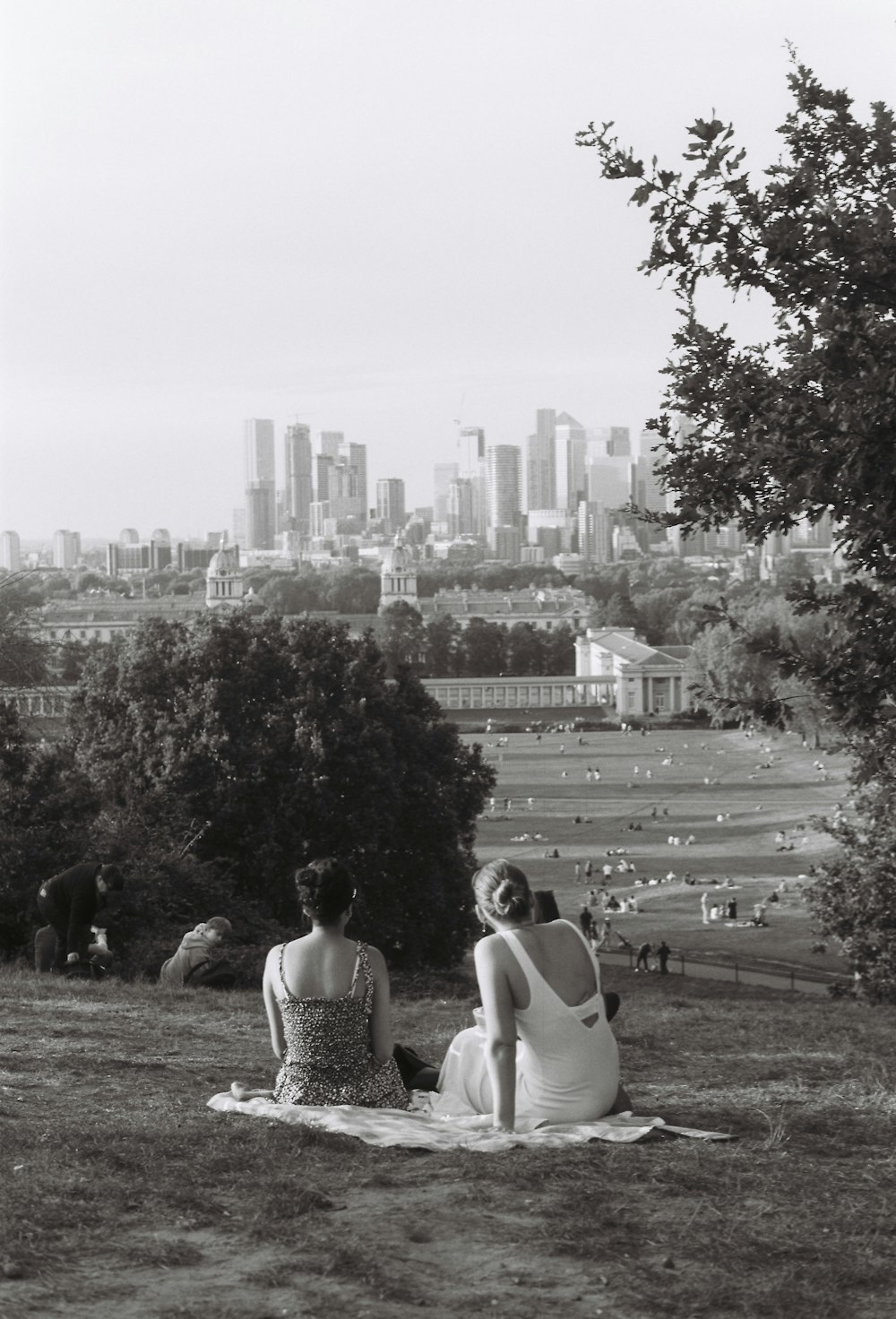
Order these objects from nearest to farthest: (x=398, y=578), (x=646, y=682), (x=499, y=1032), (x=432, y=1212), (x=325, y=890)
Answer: (x=432, y=1212), (x=499, y=1032), (x=325, y=890), (x=646, y=682), (x=398, y=578)

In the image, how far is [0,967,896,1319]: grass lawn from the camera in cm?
342

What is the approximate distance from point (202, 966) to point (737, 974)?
15.1 meters

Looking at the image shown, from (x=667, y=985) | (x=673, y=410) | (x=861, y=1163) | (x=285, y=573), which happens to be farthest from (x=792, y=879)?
(x=285, y=573)

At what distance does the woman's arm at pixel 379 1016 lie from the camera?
5191mm

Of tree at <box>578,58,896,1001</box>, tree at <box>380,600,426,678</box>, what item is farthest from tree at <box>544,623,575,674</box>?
tree at <box>578,58,896,1001</box>

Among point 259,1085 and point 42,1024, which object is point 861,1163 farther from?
point 42,1024

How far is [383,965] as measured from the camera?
5344 millimetres

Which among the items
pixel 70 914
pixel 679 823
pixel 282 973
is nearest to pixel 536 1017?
pixel 282 973

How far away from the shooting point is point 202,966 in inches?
373

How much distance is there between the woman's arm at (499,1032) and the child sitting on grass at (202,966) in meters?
4.80

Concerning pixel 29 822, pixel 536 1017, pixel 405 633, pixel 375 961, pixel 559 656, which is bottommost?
pixel 29 822

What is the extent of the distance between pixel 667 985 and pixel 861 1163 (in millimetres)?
17225

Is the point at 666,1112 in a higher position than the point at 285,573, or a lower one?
lower

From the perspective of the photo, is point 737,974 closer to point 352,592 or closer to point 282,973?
point 282,973
